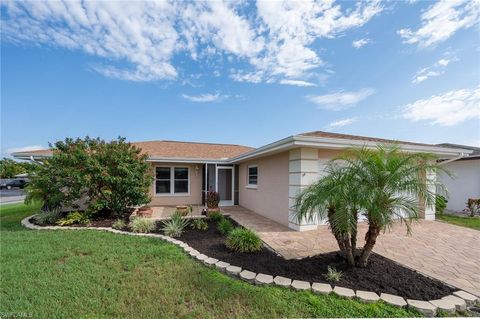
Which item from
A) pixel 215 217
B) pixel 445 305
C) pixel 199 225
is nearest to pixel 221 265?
pixel 199 225

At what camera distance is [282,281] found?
369 cm

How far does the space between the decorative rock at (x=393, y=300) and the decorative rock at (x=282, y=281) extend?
135 centimetres

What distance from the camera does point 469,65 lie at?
24.0 ft

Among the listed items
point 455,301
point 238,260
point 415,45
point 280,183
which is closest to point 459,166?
point 415,45

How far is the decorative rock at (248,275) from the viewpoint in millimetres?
3836

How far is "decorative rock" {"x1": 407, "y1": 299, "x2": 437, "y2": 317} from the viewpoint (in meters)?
2.98

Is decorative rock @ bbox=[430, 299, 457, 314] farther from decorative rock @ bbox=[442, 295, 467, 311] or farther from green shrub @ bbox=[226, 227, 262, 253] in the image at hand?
green shrub @ bbox=[226, 227, 262, 253]

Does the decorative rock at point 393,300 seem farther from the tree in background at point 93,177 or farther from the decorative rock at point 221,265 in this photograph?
the tree in background at point 93,177

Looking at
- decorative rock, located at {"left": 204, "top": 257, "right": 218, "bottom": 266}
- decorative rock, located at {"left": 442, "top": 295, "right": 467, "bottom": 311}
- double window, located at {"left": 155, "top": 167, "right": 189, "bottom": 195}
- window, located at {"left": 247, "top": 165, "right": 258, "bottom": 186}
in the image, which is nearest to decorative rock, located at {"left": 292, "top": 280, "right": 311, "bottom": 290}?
decorative rock, located at {"left": 204, "top": 257, "right": 218, "bottom": 266}

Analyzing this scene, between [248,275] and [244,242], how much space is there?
1.37 metres

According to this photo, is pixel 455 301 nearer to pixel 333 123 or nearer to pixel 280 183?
pixel 280 183

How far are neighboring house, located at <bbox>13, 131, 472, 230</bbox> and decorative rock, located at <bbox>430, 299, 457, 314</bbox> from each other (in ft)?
10.0

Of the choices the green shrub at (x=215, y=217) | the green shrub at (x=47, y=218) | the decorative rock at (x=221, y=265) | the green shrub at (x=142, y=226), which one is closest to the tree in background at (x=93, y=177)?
the green shrub at (x=47, y=218)

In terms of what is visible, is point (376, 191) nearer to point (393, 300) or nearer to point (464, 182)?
point (393, 300)
